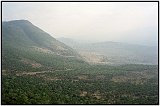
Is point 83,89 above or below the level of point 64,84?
below

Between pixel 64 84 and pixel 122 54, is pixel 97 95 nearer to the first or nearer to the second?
pixel 64 84

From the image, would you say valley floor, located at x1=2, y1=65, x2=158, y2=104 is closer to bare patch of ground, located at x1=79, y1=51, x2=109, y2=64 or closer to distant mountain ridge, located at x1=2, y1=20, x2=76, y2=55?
distant mountain ridge, located at x1=2, y1=20, x2=76, y2=55

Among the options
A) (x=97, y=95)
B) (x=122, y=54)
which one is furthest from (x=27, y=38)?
(x=97, y=95)

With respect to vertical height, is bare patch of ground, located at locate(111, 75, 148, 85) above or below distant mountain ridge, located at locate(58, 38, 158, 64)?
below

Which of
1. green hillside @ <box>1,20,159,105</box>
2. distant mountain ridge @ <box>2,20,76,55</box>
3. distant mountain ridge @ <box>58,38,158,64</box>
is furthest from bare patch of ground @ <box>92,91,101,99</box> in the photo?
distant mountain ridge @ <box>58,38,158,64</box>

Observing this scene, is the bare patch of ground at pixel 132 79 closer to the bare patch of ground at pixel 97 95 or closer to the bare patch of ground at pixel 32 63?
the bare patch of ground at pixel 97 95

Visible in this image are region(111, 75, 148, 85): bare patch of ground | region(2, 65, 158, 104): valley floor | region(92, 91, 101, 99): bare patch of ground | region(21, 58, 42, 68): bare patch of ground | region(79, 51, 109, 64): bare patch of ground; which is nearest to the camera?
region(2, 65, 158, 104): valley floor

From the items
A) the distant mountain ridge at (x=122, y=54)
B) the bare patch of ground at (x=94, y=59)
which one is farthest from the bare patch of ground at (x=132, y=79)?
the distant mountain ridge at (x=122, y=54)

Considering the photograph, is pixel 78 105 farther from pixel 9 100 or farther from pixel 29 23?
pixel 29 23

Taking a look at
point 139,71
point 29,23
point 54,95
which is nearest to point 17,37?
point 29,23

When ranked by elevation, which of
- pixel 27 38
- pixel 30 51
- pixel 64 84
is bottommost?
pixel 64 84

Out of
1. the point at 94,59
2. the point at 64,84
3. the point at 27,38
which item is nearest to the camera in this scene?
the point at 64,84
